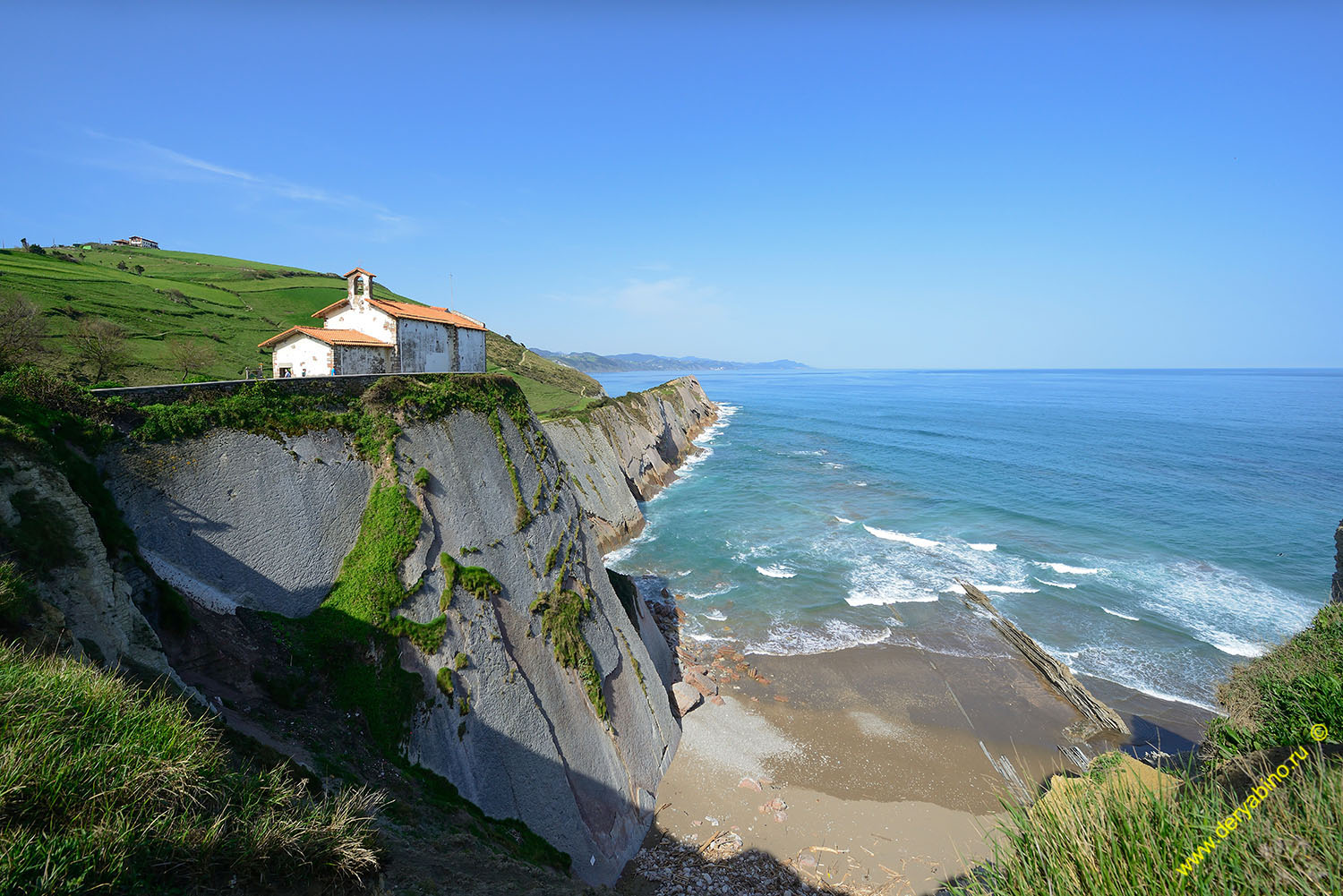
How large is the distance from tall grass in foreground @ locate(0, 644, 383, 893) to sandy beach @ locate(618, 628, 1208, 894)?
1175 centimetres

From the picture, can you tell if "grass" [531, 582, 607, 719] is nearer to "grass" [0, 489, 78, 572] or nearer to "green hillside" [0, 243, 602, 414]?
"grass" [0, 489, 78, 572]

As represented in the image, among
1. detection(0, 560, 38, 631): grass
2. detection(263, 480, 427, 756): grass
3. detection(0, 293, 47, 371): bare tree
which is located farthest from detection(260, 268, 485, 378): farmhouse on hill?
detection(0, 560, 38, 631): grass

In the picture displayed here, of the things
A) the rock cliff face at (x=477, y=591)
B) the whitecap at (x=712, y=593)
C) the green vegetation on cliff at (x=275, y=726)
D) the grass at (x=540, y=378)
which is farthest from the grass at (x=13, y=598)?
the grass at (x=540, y=378)

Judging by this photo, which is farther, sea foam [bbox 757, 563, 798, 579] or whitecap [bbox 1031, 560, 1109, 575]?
whitecap [bbox 1031, 560, 1109, 575]

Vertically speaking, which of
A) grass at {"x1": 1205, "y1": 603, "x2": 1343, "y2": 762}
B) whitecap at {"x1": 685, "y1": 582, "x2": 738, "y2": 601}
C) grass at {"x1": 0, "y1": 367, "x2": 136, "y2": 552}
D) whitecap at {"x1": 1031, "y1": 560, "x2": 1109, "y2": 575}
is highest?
grass at {"x1": 0, "y1": 367, "x2": 136, "y2": 552}

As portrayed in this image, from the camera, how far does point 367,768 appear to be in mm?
11508

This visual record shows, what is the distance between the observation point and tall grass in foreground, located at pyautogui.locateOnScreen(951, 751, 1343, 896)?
483 centimetres

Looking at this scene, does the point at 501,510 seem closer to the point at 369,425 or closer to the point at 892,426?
the point at 369,425

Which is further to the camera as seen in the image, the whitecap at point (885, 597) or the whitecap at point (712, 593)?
the whitecap at point (712, 593)

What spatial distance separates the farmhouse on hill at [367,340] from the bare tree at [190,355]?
493 inches

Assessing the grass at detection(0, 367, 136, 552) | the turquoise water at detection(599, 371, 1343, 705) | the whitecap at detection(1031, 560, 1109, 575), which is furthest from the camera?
the whitecap at detection(1031, 560, 1109, 575)

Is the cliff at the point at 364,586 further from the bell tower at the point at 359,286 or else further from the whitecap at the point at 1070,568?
the whitecap at the point at 1070,568

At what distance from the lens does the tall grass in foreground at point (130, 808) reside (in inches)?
183

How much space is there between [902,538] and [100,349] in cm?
4698
